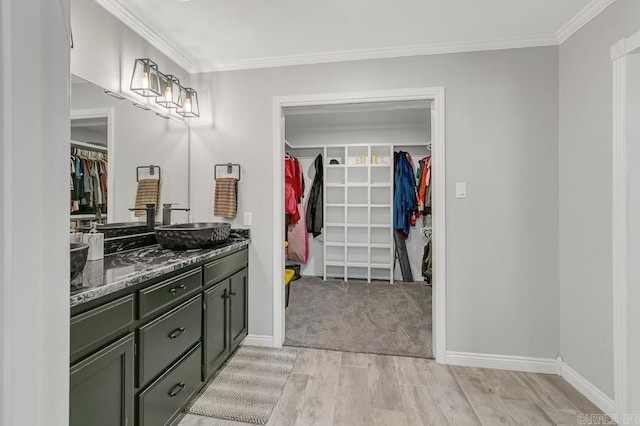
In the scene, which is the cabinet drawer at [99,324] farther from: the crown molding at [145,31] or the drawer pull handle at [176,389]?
the crown molding at [145,31]

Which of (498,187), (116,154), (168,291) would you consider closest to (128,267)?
(168,291)

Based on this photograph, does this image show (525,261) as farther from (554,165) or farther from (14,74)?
(14,74)

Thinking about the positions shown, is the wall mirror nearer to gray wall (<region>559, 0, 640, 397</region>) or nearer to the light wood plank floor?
the light wood plank floor

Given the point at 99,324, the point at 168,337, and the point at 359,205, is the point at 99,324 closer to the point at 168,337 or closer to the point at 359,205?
the point at 168,337

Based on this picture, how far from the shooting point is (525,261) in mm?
2199

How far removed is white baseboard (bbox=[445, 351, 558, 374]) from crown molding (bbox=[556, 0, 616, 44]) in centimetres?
231

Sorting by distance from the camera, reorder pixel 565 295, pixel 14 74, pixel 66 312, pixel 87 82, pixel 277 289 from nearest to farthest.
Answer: pixel 14 74
pixel 66 312
pixel 87 82
pixel 565 295
pixel 277 289

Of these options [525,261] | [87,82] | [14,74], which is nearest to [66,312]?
[14,74]

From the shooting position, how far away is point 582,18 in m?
1.91

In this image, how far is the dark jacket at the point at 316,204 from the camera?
15.4ft

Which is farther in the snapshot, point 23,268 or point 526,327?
point 526,327

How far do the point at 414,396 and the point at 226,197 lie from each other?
2.02 meters

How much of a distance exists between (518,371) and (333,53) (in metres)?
2.82

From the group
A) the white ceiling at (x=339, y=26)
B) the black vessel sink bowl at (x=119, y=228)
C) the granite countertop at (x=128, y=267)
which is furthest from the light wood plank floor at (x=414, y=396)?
the white ceiling at (x=339, y=26)
